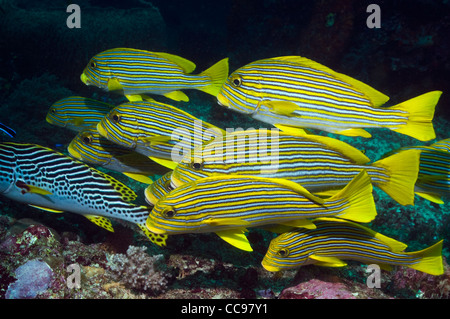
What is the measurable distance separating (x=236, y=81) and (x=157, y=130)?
968 millimetres

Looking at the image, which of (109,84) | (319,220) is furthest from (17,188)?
(319,220)

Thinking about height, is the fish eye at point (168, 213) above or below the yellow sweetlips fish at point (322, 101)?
below

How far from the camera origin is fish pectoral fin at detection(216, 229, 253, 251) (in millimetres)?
2555

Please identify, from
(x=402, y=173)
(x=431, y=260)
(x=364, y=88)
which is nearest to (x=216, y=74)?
(x=364, y=88)

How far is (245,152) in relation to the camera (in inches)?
96.9

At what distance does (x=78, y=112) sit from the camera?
13.4ft

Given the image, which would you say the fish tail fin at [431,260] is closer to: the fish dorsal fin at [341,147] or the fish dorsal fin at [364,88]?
the fish dorsal fin at [341,147]

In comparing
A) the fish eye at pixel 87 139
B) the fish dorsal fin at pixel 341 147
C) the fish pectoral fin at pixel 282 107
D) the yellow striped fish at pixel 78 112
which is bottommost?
the fish eye at pixel 87 139

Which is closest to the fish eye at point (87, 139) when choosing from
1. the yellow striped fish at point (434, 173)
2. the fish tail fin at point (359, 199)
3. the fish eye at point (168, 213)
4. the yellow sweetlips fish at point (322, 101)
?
the fish eye at point (168, 213)

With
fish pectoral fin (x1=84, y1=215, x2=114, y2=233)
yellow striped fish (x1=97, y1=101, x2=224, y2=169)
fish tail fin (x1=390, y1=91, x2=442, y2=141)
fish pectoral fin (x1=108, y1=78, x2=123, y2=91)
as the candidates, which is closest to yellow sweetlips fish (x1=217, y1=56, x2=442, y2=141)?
fish tail fin (x1=390, y1=91, x2=442, y2=141)

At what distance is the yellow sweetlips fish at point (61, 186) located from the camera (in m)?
3.34

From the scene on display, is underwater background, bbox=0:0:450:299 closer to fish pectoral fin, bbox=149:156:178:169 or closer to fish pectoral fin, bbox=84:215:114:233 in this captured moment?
fish pectoral fin, bbox=84:215:114:233

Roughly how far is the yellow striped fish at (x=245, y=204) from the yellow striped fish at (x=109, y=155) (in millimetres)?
1300

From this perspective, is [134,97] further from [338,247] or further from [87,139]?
[338,247]
